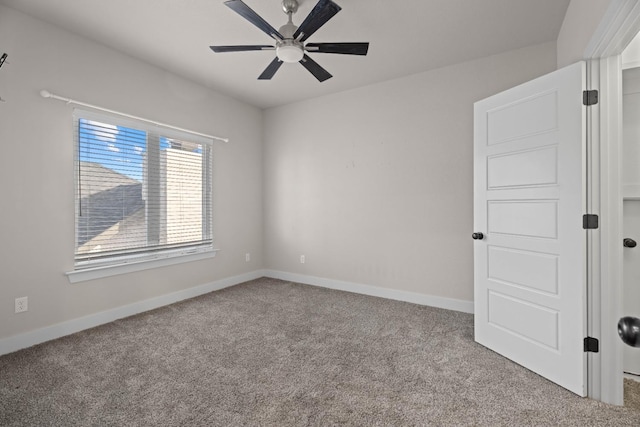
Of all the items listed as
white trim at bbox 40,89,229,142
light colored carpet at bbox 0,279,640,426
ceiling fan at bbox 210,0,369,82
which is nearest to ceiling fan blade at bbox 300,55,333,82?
ceiling fan at bbox 210,0,369,82

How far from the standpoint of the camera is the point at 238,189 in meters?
4.38

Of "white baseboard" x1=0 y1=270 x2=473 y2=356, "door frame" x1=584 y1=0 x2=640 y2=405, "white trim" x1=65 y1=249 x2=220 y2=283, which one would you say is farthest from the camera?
"white trim" x1=65 y1=249 x2=220 y2=283

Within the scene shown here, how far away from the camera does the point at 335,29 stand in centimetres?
260

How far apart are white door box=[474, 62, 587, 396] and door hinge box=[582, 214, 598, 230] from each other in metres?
0.02

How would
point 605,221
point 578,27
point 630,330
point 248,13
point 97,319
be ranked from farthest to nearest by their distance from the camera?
point 97,319 < point 578,27 < point 248,13 < point 605,221 < point 630,330

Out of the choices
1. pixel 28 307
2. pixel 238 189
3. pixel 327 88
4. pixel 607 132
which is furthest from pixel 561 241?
pixel 28 307

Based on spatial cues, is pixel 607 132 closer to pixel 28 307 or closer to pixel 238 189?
pixel 238 189

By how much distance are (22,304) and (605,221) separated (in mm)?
4235

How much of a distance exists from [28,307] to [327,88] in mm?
3813

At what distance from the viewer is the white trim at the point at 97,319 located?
2.35m

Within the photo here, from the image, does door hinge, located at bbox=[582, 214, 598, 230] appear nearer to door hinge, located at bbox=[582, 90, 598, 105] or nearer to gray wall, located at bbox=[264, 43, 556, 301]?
door hinge, located at bbox=[582, 90, 598, 105]

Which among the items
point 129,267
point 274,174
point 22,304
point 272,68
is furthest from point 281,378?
point 274,174

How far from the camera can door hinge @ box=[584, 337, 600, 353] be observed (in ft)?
5.80

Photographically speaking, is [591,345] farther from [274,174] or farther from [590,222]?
[274,174]
